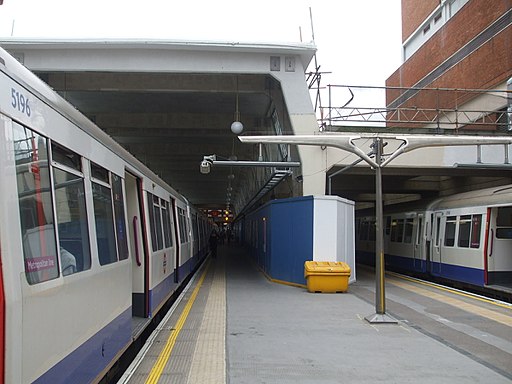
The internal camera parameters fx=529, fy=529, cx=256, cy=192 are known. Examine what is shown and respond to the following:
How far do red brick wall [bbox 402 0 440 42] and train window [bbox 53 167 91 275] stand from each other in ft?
94.8

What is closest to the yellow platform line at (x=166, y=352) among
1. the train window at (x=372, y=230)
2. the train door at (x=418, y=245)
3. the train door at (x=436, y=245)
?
the train door at (x=436, y=245)

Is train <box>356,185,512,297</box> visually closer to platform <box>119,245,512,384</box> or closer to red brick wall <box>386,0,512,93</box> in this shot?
platform <box>119,245,512,384</box>

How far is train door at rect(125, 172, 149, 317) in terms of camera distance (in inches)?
297

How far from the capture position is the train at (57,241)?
9.52 ft

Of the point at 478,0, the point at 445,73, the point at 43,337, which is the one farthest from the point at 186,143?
the point at 43,337

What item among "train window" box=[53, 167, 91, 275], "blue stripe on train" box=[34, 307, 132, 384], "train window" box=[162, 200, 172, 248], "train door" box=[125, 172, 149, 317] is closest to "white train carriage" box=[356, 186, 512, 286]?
"train window" box=[162, 200, 172, 248]

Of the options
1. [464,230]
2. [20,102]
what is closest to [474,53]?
[464,230]

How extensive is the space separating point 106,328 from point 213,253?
2535cm

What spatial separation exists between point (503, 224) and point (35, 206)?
40.7ft

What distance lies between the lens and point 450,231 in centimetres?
1534

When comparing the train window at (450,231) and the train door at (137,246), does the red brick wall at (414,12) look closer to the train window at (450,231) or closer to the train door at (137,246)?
the train window at (450,231)

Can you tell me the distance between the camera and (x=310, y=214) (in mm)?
13562

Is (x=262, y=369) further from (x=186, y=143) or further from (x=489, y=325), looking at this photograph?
(x=186, y=143)

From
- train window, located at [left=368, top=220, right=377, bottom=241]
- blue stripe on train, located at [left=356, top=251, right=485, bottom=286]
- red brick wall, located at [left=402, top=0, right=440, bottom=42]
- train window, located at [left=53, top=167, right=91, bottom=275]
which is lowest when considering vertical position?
blue stripe on train, located at [left=356, top=251, right=485, bottom=286]
